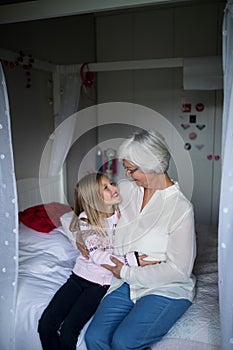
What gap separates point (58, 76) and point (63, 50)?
17.5 inches

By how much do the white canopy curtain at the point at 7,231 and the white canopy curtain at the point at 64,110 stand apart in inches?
56.6

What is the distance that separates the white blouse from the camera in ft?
4.29

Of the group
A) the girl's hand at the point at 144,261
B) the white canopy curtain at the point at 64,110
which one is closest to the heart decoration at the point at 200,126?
the white canopy curtain at the point at 64,110

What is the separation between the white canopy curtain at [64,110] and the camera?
270 cm

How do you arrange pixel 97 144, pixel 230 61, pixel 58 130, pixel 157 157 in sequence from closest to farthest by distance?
pixel 230 61 < pixel 157 157 < pixel 58 130 < pixel 97 144

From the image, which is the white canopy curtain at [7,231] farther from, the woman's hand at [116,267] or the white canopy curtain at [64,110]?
the white canopy curtain at [64,110]

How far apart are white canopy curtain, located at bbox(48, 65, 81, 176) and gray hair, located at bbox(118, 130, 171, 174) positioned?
1378 mm

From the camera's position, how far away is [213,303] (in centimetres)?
146

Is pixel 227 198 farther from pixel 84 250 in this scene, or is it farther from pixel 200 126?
pixel 200 126

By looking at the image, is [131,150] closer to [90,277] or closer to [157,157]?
[157,157]

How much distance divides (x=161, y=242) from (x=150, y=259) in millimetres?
89

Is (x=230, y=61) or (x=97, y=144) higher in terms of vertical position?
(x=230, y=61)

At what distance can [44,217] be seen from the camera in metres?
2.14

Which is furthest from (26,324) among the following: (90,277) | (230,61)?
(230,61)
